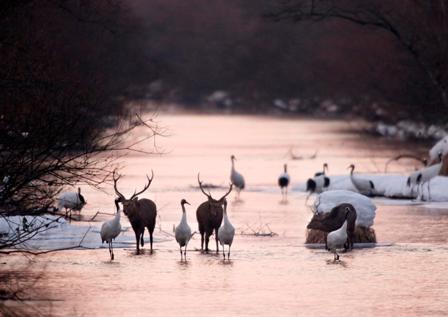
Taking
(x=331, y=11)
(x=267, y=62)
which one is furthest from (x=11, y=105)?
(x=267, y=62)

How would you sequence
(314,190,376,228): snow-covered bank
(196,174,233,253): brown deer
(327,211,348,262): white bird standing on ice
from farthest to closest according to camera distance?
(314,190,376,228): snow-covered bank → (196,174,233,253): brown deer → (327,211,348,262): white bird standing on ice

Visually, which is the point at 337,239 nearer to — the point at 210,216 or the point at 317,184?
the point at 210,216

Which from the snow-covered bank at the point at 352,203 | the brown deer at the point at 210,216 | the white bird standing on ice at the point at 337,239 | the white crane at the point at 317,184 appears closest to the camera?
the white bird standing on ice at the point at 337,239

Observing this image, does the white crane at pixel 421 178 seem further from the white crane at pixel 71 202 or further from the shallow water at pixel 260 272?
the white crane at pixel 71 202

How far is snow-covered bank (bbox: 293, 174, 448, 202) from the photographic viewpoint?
29.5 meters

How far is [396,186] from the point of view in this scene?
30812 mm

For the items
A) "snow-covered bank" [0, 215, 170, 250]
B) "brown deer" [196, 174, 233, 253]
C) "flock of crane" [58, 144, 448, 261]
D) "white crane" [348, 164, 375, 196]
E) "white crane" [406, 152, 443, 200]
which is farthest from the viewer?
"white crane" [348, 164, 375, 196]

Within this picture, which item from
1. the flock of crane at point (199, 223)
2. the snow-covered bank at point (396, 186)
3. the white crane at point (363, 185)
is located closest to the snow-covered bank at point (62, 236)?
the flock of crane at point (199, 223)

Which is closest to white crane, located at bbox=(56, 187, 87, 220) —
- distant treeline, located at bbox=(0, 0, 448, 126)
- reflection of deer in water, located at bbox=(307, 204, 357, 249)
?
distant treeline, located at bbox=(0, 0, 448, 126)

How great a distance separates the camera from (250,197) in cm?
3150

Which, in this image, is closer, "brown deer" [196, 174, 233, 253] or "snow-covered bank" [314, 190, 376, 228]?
"brown deer" [196, 174, 233, 253]

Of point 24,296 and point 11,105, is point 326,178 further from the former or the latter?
point 24,296

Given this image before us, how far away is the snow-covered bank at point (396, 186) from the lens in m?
29.5

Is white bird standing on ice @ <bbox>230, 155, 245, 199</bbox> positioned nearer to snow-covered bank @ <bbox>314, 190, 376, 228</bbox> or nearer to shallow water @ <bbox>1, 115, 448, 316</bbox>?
shallow water @ <bbox>1, 115, 448, 316</bbox>
